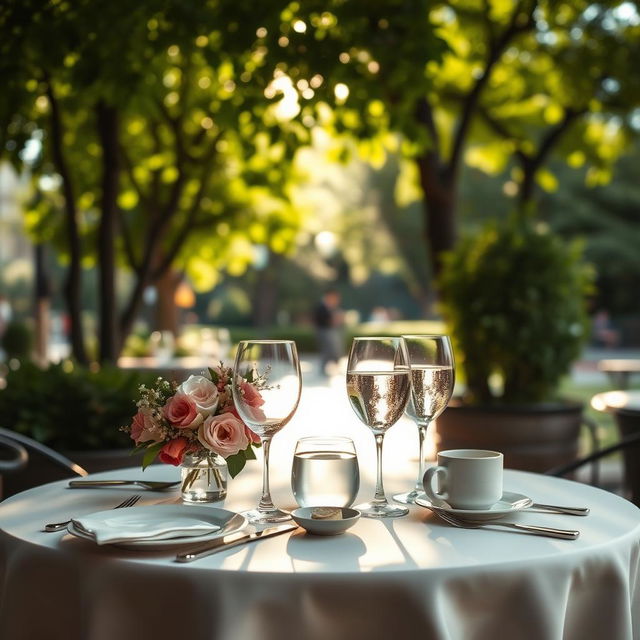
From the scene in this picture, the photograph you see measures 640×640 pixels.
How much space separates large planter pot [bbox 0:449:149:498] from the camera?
13.0 feet

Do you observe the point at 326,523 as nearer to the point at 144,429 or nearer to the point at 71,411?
the point at 144,429

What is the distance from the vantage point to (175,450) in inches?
76.5

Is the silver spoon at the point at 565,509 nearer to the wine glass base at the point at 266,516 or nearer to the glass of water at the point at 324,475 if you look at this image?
the glass of water at the point at 324,475

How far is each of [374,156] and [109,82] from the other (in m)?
2.29

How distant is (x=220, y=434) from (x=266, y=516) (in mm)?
207

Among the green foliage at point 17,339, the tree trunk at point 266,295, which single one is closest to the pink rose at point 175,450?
the green foliage at point 17,339

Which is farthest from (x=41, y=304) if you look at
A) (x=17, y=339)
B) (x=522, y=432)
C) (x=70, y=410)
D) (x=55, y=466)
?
(x=55, y=466)

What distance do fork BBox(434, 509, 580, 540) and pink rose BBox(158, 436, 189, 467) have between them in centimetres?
58

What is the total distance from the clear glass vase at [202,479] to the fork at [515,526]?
0.53 m

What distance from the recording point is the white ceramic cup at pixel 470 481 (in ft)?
6.06

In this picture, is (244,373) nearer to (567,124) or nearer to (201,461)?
(201,461)

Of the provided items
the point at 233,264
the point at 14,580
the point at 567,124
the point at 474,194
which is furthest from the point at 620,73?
the point at 474,194

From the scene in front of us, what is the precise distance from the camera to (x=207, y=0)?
4.80 metres

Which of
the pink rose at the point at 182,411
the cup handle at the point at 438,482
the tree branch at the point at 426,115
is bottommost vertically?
the cup handle at the point at 438,482
